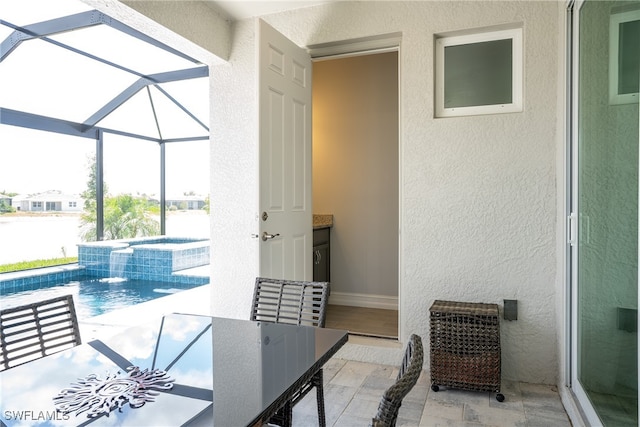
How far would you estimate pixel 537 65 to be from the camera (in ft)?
8.56

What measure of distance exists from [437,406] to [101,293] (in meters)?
5.29

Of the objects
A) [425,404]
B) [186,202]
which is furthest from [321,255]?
[186,202]

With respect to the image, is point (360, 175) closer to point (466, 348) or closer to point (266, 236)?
point (266, 236)

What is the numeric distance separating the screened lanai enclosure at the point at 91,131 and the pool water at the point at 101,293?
611 millimetres

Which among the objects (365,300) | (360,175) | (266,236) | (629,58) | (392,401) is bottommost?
(365,300)

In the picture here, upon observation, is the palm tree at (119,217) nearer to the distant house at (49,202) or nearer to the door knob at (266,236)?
the distant house at (49,202)

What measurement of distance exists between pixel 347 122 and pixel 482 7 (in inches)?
76.7

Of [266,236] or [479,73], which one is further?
[479,73]

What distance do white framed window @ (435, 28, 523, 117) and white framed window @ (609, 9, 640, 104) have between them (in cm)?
106

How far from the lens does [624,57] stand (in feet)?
5.00

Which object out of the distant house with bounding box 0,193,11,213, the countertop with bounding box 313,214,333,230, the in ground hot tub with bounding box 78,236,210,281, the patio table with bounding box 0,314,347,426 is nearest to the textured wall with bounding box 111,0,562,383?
the patio table with bounding box 0,314,347,426

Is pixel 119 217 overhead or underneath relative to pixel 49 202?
underneath

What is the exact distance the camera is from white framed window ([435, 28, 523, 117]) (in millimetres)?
2734

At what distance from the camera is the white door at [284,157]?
106 inches
